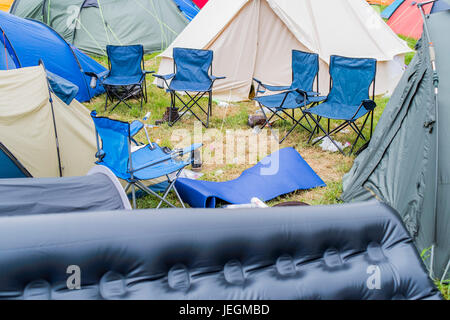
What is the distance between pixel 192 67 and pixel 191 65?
Answer: 3 cm

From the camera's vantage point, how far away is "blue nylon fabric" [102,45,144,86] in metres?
6.19

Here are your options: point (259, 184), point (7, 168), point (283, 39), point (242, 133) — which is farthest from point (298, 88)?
point (7, 168)

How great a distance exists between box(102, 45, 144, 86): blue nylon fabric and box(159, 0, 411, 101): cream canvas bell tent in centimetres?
73

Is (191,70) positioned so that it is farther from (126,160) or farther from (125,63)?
(126,160)

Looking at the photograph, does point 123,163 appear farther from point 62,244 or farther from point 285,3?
point 285,3

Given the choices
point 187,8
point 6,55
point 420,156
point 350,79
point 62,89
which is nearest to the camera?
point 420,156

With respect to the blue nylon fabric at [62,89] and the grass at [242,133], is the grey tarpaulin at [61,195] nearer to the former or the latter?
the grass at [242,133]

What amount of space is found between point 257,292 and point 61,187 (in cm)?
152

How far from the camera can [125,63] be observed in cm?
630

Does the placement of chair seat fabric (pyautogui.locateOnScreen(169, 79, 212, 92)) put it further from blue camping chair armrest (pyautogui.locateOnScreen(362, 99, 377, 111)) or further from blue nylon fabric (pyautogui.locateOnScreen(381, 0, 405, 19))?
blue nylon fabric (pyautogui.locateOnScreen(381, 0, 405, 19))

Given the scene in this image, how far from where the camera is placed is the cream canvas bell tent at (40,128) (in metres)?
3.48

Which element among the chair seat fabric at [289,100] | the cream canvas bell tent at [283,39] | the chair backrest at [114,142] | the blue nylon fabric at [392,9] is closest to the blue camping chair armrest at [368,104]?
the chair seat fabric at [289,100]

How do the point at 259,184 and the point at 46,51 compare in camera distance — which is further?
the point at 46,51

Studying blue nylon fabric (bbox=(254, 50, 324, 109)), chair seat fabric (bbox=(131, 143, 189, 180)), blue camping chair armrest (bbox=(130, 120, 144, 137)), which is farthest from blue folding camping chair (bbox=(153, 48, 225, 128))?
blue camping chair armrest (bbox=(130, 120, 144, 137))
